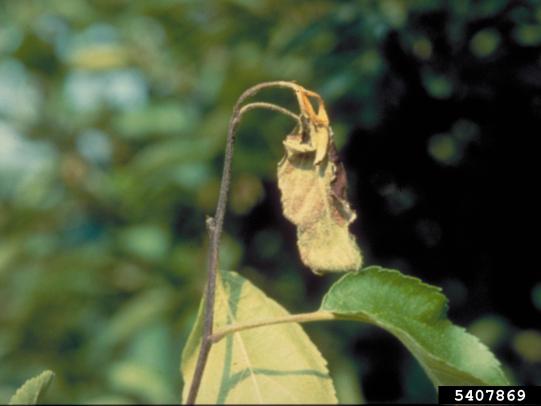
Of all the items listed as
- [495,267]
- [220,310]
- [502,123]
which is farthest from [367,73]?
[220,310]

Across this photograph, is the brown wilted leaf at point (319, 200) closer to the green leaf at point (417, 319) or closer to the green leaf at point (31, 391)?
the green leaf at point (417, 319)

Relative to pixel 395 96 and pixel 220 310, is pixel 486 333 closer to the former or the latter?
pixel 395 96

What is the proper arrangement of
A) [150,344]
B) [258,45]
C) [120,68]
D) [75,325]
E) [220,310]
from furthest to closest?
1. [120,68]
2. [75,325]
3. [258,45]
4. [150,344]
5. [220,310]

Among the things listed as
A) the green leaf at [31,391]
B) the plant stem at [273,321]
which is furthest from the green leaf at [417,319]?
the green leaf at [31,391]

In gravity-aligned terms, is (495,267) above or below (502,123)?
below

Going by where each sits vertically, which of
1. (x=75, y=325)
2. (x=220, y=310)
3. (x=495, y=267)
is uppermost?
(x=220, y=310)

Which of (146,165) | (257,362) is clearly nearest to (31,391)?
(257,362)

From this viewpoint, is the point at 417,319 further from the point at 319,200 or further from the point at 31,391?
the point at 31,391
